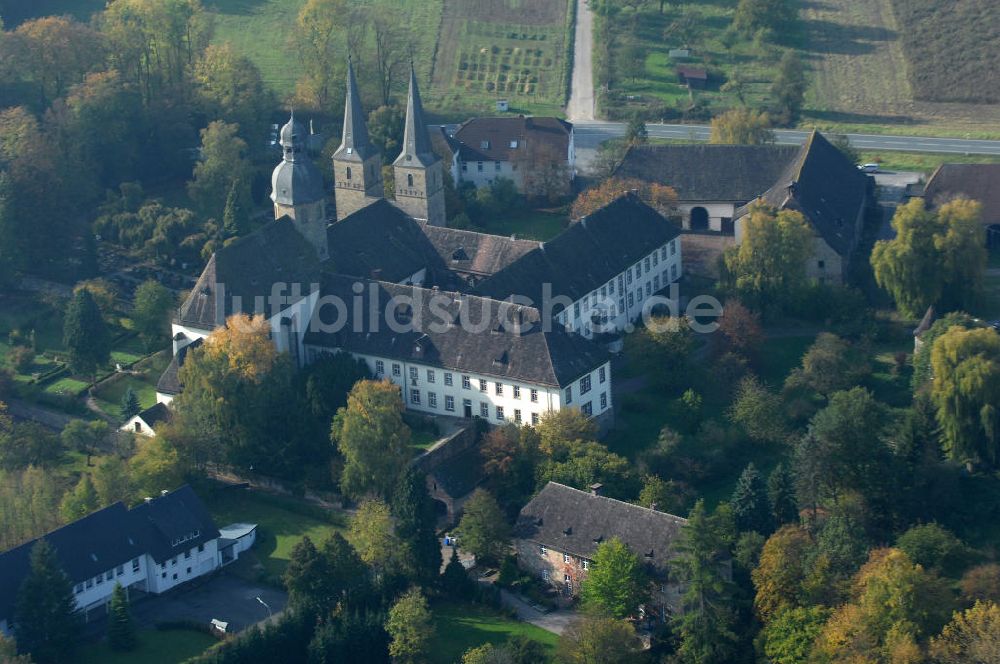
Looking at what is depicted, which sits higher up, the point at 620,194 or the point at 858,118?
the point at 620,194

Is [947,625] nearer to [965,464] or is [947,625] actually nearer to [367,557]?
[965,464]

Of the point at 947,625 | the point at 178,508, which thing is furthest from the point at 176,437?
the point at 947,625

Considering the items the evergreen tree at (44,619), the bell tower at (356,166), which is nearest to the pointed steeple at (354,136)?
the bell tower at (356,166)

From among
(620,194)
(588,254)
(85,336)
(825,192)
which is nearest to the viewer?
(85,336)

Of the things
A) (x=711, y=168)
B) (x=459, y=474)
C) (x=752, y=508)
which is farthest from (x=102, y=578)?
(x=711, y=168)

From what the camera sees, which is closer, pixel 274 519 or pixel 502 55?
pixel 274 519

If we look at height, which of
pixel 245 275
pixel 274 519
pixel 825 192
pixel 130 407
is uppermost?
pixel 245 275

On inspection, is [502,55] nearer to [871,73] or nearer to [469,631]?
[871,73]

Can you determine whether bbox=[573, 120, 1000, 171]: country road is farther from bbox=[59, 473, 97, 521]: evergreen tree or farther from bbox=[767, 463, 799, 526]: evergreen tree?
bbox=[59, 473, 97, 521]: evergreen tree
